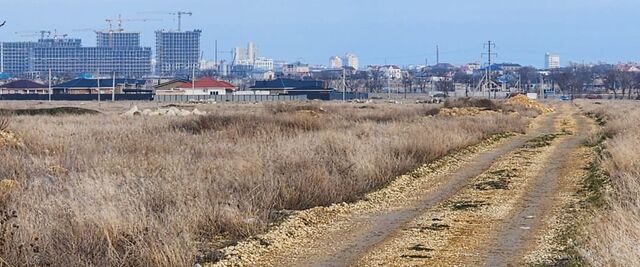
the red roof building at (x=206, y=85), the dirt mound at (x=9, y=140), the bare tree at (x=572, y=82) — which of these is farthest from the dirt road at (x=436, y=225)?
the bare tree at (x=572, y=82)

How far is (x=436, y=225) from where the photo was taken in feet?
35.8

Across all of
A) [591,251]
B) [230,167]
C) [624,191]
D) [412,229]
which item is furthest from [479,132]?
[591,251]

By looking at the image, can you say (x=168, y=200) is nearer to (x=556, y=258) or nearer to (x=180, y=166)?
(x=180, y=166)

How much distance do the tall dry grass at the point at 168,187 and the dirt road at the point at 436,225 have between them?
0.50 meters

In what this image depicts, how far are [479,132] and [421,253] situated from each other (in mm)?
20059

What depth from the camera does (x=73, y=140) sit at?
24297 millimetres

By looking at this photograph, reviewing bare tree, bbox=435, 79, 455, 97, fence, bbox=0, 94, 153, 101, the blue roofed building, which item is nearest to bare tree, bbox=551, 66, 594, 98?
bare tree, bbox=435, 79, 455, 97

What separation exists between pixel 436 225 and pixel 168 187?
13.1 feet

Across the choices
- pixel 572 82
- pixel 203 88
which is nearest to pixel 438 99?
pixel 203 88

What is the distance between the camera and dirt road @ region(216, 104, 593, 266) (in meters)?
8.98

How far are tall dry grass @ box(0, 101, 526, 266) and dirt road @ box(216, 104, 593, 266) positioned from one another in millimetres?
504

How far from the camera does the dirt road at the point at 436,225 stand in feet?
29.5

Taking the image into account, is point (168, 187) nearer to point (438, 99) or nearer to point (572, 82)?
point (438, 99)

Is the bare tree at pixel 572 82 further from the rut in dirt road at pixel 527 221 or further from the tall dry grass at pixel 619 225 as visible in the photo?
the tall dry grass at pixel 619 225
